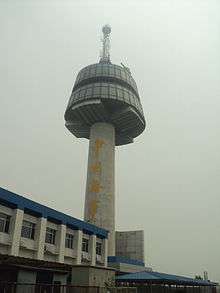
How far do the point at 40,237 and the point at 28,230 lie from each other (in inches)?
77.1

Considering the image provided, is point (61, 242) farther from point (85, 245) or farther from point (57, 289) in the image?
point (57, 289)

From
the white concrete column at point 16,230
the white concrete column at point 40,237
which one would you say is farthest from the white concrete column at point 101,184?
the white concrete column at point 16,230

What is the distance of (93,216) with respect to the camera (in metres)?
74.2

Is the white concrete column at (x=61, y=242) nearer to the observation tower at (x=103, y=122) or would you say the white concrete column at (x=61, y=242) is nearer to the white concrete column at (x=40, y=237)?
the white concrete column at (x=40, y=237)

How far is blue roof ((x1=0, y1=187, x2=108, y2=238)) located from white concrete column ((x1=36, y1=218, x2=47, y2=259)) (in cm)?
97

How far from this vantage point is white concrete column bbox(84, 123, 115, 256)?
74000mm

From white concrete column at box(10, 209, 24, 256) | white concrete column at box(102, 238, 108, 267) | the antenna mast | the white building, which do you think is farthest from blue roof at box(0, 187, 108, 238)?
the antenna mast

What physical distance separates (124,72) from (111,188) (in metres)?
31.6

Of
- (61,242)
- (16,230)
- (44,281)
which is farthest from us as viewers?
(61,242)

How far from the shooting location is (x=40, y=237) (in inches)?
1903

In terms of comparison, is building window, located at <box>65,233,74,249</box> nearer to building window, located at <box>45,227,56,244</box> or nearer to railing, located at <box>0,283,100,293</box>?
building window, located at <box>45,227,56,244</box>

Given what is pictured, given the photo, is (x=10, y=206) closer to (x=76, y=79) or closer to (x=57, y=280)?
(x=57, y=280)

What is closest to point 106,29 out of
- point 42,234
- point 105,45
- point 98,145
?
point 105,45

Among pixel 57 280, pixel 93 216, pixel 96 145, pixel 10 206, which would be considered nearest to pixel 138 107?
pixel 96 145
